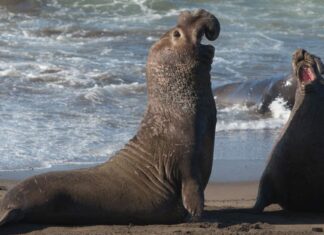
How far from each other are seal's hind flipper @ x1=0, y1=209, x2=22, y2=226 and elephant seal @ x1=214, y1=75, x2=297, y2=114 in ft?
22.8

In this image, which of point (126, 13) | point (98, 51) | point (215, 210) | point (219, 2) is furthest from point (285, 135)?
→ point (219, 2)

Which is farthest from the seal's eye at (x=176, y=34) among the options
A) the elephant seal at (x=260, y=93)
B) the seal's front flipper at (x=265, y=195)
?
the elephant seal at (x=260, y=93)

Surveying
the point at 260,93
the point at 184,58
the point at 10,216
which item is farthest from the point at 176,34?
the point at 260,93

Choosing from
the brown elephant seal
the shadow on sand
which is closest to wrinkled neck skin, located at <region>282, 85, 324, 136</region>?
the brown elephant seal

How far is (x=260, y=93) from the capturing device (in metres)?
13.6

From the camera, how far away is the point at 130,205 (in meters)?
6.58

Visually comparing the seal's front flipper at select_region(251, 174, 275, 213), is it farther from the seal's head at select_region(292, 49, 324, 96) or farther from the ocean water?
the ocean water

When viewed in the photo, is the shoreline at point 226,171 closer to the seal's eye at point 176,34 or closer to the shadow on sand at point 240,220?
the shadow on sand at point 240,220

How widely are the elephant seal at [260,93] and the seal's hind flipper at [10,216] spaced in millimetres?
6952

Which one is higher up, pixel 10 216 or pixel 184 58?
pixel 184 58

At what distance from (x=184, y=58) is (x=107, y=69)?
8760 mm

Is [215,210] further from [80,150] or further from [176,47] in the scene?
[80,150]

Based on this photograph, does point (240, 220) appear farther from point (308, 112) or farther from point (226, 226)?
point (308, 112)

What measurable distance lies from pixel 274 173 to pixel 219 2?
18.9 m
